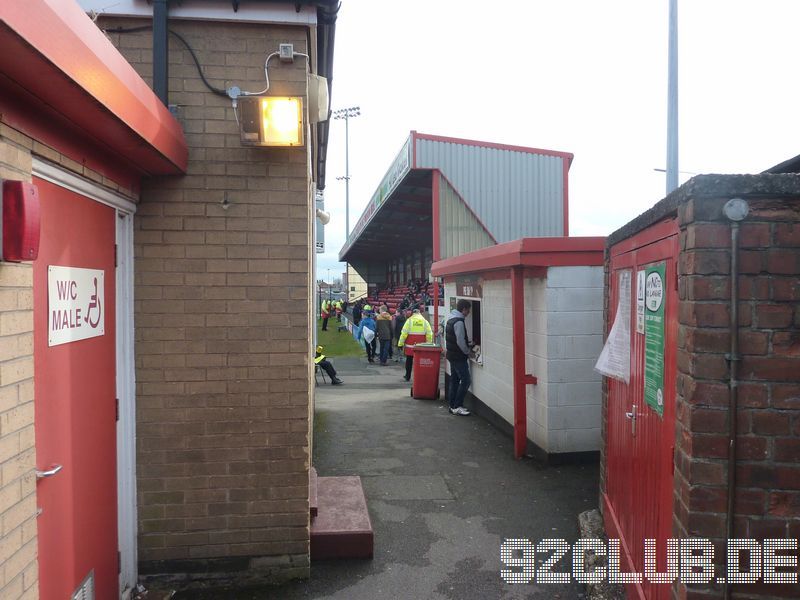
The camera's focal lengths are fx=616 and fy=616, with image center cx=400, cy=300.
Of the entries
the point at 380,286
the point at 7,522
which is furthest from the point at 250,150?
the point at 380,286

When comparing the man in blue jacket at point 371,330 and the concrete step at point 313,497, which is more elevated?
the man in blue jacket at point 371,330

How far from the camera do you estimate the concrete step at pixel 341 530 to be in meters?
4.56

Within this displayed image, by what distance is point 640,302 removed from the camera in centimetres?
351

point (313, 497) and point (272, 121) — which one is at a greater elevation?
point (272, 121)

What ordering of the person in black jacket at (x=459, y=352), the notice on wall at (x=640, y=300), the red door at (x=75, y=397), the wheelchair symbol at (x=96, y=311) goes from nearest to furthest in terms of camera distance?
the red door at (x=75, y=397)
the wheelchair symbol at (x=96, y=311)
the notice on wall at (x=640, y=300)
the person in black jacket at (x=459, y=352)

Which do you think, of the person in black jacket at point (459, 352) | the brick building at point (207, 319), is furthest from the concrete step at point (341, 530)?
the person in black jacket at point (459, 352)

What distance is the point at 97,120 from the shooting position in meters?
2.80

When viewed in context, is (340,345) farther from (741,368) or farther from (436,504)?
(741,368)

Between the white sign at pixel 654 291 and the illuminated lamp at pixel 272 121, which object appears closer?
the white sign at pixel 654 291

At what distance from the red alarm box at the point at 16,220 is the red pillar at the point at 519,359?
211 inches

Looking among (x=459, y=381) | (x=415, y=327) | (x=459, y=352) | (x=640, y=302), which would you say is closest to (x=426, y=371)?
(x=459, y=381)

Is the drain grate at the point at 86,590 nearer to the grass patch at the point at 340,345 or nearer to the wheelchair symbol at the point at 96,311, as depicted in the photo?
the wheelchair symbol at the point at 96,311

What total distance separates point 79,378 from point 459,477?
4327 mm

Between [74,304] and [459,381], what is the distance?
741cm
